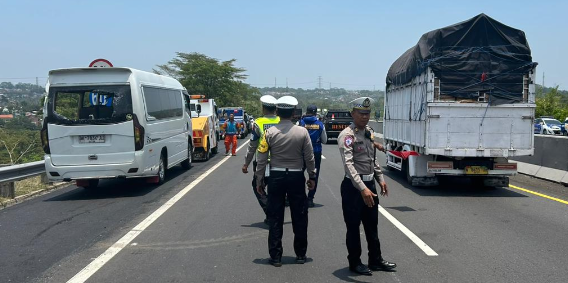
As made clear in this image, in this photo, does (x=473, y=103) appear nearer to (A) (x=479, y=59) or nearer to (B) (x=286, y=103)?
(A) (x=479, y=59)

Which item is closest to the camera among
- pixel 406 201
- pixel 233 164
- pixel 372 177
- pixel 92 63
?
pixel 372 177

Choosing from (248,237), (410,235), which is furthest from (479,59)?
(248,237)

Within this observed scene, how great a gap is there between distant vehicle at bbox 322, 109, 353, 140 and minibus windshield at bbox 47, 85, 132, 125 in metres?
19.1

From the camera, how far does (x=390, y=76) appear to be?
15164 mm

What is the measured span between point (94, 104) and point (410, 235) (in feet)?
24.5

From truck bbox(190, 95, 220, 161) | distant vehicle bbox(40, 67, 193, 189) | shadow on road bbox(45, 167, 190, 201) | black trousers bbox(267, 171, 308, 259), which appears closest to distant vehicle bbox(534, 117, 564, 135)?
truck bbox(190, 95, 220, 161)

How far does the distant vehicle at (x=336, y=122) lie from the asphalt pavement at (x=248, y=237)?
17.9m

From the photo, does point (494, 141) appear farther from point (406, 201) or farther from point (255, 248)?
point (255, 248)

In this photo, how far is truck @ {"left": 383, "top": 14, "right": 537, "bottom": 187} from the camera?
10867 mm

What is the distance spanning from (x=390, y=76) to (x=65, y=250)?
35.9 ft

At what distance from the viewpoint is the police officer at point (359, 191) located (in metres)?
5.52

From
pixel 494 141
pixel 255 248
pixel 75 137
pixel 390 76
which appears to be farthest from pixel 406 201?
pixel 75 137

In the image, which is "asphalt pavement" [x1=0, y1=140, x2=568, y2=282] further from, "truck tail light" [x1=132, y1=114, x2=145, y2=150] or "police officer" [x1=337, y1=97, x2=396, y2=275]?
"truck tail light" [x1=132, y1=114, x2=145, y2=150]

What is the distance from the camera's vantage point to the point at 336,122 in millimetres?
29844
